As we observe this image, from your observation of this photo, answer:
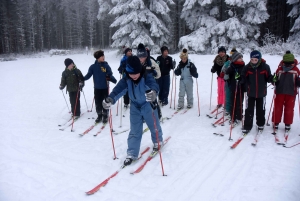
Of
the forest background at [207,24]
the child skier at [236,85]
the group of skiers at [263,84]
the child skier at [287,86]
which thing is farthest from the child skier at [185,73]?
the forest background at [207,24]

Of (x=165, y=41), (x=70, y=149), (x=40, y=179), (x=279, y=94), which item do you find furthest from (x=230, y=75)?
(x=165, y=41)

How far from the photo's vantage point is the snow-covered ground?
360 centimetres

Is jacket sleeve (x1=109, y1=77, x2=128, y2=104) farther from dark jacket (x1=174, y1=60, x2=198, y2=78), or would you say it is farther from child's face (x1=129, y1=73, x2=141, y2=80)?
dark jacket (x1=174, y1=60, x2=198, y2=78)

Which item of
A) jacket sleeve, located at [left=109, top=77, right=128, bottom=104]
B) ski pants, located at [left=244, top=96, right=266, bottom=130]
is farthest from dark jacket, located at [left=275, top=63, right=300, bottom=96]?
jacket sleeve, located at [left=109, top=77, right=128, bottom=104]

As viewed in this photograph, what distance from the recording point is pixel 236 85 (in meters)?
6.07

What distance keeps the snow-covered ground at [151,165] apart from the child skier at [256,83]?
16.1 inches

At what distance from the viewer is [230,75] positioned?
6.46 meters

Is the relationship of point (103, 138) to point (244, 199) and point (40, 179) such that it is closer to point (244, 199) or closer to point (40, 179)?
point (40, 179)

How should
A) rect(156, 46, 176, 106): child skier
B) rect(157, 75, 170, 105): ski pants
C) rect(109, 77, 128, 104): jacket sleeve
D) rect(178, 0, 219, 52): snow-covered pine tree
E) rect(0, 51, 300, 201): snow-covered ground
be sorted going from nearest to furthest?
rect(0, 51, 300, 201): snow-covered ground
rect(109, 77, 128, 104): jacket sleeve
rect(156, 46, 176, 106): child skier
rect(157, 75, 170, 105): ski pants
rect(178, 0, 219, 52): snow-covered pine tree

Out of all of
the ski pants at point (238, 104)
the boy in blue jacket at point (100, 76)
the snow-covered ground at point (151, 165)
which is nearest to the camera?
the snow-covered ground at point (151, 165)

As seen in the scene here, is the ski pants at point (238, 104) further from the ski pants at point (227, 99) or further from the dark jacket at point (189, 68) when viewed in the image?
the dark jacket at point (189, 68)

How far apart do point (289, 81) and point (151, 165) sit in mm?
3939

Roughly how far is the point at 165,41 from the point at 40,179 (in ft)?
55.0

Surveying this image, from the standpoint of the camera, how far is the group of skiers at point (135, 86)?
431cm
